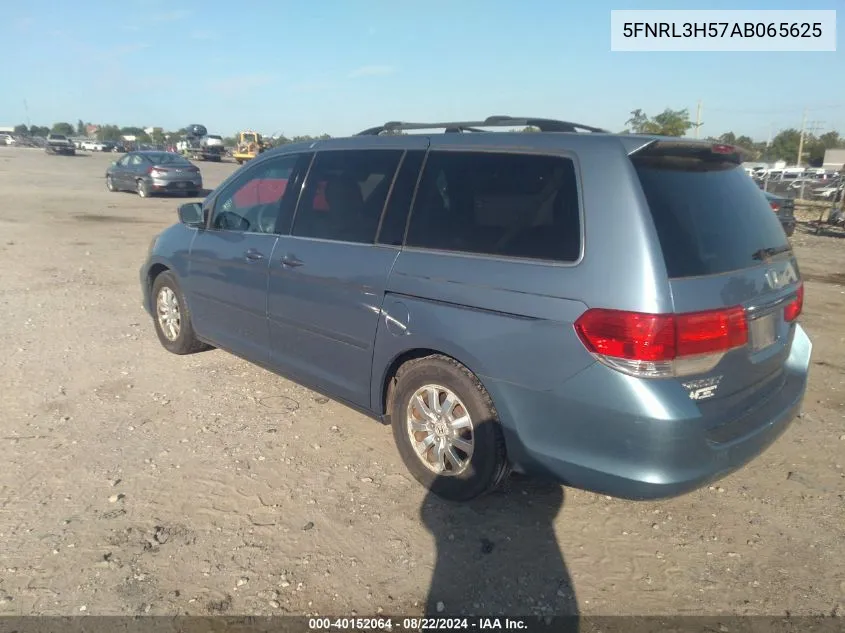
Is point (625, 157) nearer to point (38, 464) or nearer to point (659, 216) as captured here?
point (659, 216)

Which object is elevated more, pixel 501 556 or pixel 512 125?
pixel 512 125

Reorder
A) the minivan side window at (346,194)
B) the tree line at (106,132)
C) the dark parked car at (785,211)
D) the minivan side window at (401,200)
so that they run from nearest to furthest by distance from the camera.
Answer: the minivan side window at (401,200)
the minivan side window at (346,194)
the dark parked car at (785,211)
the tree line at (106,132)

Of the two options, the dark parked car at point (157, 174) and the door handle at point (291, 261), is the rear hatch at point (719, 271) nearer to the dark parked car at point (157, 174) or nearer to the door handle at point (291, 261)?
the door handle at point (291, 261)

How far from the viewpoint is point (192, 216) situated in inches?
201

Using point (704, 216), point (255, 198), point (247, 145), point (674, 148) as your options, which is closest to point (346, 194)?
point (255, 198)

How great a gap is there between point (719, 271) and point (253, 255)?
9.73ft

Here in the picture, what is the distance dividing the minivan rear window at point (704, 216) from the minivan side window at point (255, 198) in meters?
2.53

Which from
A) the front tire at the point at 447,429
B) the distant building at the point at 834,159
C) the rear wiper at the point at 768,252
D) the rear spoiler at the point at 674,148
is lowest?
the front tire at the point at 447,429

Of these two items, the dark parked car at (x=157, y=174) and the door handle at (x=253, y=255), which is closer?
the door handle at (x=253, y=255)

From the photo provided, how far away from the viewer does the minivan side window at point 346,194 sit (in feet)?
12.1

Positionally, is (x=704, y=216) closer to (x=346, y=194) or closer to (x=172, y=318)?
(x=346, y=194)

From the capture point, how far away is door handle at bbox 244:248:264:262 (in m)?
4.31

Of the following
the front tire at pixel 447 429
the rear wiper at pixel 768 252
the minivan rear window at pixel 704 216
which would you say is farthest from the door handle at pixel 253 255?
the rear wiper at pixel 768 252

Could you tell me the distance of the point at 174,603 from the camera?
2605mm
